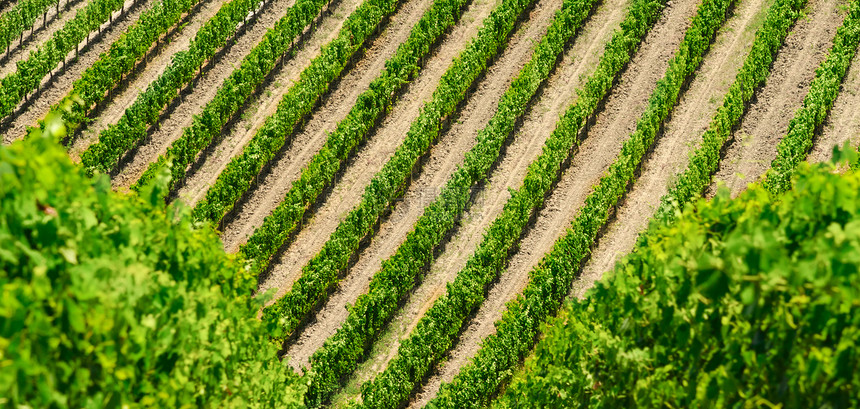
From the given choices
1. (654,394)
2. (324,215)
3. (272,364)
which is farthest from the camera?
(324,215)

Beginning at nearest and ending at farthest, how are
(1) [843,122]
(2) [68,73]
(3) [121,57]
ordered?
(1) [843,122] < (3) [121,57] < (2) [68,73]

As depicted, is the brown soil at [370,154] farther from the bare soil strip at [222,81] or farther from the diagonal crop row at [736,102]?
the diagonal crop row at [736,102]

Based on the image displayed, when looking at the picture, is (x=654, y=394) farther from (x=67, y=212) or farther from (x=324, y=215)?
(x=324, y=215)

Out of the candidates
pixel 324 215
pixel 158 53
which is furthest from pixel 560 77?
pixel 158 53

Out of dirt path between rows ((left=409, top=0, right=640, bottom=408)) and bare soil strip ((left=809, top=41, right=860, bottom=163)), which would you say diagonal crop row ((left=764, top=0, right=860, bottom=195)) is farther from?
dirt path between rows ((left=409, top=0, right=640, bottom=408))

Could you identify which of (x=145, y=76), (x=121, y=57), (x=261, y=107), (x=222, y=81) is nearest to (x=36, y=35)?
(x=121, y=57)

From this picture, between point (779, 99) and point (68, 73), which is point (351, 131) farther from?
point (779, 99)

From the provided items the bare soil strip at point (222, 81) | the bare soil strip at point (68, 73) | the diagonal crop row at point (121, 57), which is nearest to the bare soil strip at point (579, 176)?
the bare soil strip at point (222, 81)
